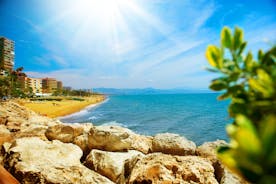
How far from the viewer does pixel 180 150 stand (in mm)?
7516

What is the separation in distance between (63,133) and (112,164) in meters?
3.32

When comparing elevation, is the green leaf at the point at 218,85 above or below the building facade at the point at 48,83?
below

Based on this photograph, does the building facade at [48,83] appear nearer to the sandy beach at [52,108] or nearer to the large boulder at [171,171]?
the sandy beach at [52,108]

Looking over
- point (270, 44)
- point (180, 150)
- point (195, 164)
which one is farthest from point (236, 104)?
point (180, 150)

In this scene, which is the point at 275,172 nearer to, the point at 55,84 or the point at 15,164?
the point at 15,164

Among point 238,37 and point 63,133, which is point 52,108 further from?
point 238,37

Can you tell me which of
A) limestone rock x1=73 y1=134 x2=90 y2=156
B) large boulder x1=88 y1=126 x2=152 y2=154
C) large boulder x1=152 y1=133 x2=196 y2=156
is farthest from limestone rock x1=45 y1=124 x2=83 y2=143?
large boulder x1=152 y1=133 x2=196 y2=156

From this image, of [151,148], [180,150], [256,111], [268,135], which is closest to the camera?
[268,135]

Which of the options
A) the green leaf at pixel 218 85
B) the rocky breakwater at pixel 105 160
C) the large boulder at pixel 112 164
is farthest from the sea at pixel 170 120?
the large boulder at pixel 112 164

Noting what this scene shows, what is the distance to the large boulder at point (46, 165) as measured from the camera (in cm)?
415

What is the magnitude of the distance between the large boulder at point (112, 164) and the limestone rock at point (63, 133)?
2399 millimetres

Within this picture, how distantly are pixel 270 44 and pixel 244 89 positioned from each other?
7.6 inches

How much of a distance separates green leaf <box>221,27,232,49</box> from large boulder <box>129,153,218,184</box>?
364cm

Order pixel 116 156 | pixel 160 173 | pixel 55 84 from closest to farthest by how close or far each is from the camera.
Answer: pixel 160 173, pixel 116 156, pixel 55 84
